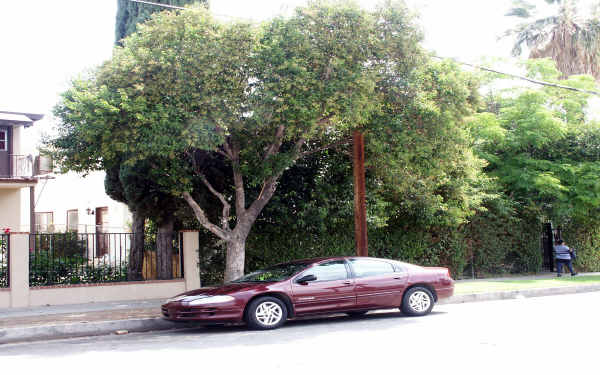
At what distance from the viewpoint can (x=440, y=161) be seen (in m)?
14.0

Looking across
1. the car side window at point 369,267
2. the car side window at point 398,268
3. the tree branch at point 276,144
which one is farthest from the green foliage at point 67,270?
the car side window at point 398,268

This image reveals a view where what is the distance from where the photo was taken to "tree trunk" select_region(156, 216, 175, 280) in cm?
1607

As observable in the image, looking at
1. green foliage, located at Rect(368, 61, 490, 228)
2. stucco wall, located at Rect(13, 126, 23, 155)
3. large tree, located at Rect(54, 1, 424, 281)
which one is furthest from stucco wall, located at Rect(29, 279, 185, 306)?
stucco wall, located at Rect(13, 126, 23, 155)

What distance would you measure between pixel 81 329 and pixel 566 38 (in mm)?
25499

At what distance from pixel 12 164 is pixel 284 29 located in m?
14.2

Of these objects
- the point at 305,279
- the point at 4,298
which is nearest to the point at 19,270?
the point at 4,298

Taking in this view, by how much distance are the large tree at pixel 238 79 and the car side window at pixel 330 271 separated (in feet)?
9.71

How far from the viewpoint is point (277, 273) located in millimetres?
10820

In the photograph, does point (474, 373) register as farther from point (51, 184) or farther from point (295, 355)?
point (51, 184)

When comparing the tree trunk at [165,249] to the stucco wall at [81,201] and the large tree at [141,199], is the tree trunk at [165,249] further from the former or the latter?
the stucco wall at [81,201]

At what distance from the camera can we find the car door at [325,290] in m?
10.3

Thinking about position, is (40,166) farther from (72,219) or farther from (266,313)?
(266,313)

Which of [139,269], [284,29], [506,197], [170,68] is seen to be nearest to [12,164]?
[139,269]

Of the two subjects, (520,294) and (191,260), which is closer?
Result: (520,294)
